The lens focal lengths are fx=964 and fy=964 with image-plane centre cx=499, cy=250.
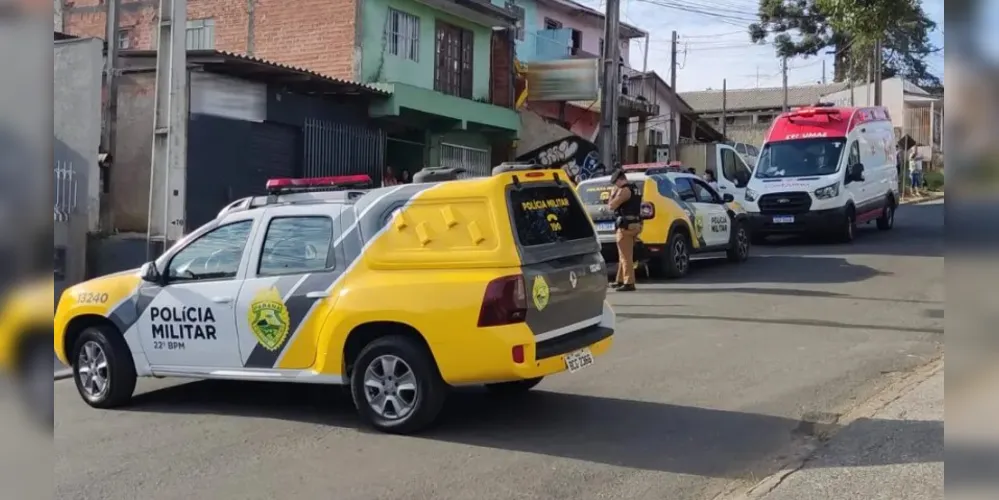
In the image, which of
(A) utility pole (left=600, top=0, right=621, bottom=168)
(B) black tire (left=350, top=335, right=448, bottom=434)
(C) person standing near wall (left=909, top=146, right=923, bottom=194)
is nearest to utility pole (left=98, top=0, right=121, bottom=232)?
(A) utility pole (left=600, top=0, right=621, bottom=168)

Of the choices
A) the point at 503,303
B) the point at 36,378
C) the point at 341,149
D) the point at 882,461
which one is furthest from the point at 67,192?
the point at 36,378

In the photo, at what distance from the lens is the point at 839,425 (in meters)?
6.90

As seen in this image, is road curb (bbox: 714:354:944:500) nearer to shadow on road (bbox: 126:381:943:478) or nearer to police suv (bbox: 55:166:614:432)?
shadow on road (bbox: 126:381:943:478)

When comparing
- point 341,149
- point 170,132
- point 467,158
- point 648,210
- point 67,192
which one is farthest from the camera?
point 467,158

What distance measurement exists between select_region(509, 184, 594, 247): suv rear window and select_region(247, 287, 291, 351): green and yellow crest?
189 centimetres

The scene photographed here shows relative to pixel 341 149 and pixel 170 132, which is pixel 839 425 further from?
pixel 341 149

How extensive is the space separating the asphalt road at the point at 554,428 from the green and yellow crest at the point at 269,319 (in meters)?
0.66

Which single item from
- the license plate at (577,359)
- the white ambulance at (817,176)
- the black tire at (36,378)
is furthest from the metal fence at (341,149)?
the black tire at (36,378)

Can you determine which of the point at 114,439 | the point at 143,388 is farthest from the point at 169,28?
the point at 114,439

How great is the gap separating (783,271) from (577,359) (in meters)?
10.2

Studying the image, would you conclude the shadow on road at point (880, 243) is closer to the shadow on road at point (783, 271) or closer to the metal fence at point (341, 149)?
the shadow on road at point (783, 271)

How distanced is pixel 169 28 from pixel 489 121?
1207 cm

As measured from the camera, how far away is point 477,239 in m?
6.75

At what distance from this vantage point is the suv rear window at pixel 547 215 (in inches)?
274
